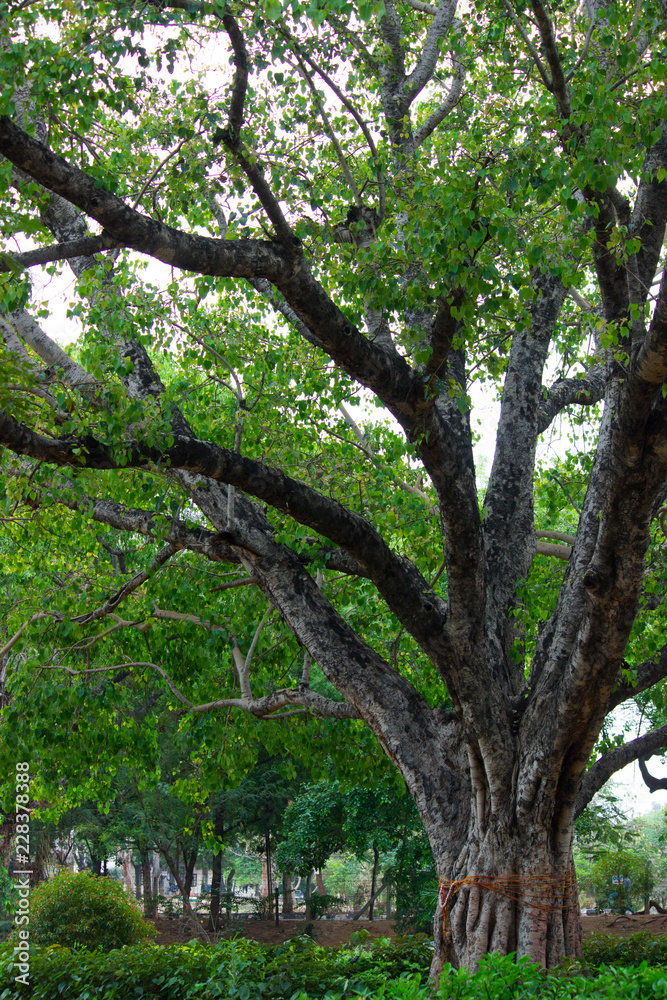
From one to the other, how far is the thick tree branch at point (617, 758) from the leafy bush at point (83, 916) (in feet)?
28.5

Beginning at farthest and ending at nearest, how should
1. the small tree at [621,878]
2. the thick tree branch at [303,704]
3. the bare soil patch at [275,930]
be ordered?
the bare soil patch at [275,930]
the small tree at [621,878]
the thick tree branch at [303,704]

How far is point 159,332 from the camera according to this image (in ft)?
22.9

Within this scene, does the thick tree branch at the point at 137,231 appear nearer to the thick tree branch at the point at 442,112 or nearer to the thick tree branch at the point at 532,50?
the thick tree branch at the point at 532,50

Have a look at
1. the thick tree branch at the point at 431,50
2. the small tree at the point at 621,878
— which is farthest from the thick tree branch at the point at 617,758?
the small tree at the point at 621,878

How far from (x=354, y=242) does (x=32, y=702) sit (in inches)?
193

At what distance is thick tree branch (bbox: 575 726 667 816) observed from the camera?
6.84m

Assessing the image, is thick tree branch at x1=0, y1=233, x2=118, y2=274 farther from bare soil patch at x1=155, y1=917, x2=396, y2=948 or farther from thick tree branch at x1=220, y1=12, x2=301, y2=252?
bare soil patch at x1=155, y1=917, x2=396, y2=948

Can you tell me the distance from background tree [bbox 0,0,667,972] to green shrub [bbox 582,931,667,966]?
1.48 meters

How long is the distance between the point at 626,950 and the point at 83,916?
348 inches

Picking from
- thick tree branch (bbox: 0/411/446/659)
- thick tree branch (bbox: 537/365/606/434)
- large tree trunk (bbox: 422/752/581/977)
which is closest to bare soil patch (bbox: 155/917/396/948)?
large tree trunk (bbox: 422/752/581/977)

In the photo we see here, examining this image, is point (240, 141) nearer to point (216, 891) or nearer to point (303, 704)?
point (303, 704)

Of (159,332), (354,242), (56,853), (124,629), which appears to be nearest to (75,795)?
(124,629)

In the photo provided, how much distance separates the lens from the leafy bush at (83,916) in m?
12.2

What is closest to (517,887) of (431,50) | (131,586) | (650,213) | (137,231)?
(131,586)
